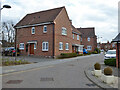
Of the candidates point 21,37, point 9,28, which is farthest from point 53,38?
point 9,28

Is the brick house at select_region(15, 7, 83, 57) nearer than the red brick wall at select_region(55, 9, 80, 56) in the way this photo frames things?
Yes

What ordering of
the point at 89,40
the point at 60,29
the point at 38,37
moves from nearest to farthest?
the point at 38,37
the point at 60,29
the point at 89,40

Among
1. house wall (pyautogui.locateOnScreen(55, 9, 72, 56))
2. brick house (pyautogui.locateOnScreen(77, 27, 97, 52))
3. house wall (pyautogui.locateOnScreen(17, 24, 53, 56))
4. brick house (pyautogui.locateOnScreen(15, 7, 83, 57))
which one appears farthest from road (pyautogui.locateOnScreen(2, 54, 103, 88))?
brick house (pyautogui.locateOnScreen(77, 27, 97, 52))

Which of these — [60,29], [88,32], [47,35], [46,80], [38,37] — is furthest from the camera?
[88,32]

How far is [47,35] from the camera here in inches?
950

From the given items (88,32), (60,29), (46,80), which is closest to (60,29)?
(60,29)

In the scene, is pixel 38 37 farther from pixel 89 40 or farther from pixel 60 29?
pixel 89 40

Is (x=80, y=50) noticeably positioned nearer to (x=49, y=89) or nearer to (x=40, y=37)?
(x=40, y=37)

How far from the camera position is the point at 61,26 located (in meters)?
26.0

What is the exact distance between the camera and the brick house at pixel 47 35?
23622 mm

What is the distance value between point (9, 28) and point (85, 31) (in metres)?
30.3

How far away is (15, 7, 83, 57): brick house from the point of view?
A: 77.5 feet

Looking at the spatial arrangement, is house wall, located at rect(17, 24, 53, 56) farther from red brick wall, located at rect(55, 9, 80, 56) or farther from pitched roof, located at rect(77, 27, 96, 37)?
pitched roof, located at rect(77, 27, 96, 37)

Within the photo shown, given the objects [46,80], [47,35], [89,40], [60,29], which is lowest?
[46,80]
